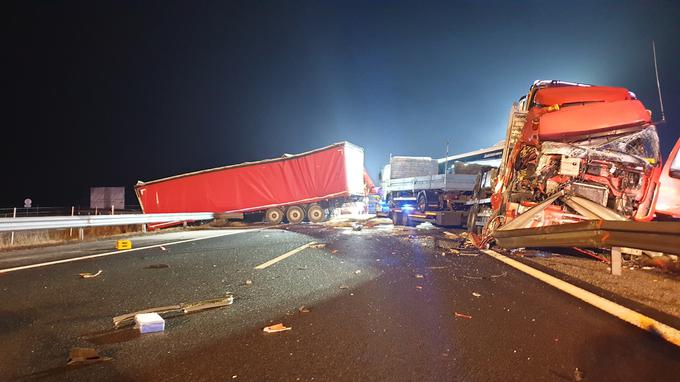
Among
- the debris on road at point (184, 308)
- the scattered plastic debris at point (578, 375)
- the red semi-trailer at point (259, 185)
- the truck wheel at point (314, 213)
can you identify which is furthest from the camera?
the truck wheel at point (314, 213)

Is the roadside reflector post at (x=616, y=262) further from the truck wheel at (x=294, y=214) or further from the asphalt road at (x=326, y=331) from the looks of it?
the truck wheel at (x=294, y=214)

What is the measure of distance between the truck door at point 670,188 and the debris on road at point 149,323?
7.11 metres

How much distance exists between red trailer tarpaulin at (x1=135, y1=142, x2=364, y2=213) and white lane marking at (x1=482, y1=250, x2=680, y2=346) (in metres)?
15.7

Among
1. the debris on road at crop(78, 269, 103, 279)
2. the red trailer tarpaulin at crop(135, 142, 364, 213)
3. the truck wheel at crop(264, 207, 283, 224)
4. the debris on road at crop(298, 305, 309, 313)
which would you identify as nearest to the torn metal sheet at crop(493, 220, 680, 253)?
the debris on road at crop(298, 305, 309, 313)

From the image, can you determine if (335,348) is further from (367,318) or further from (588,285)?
(588,285)

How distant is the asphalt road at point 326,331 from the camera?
2439 mm

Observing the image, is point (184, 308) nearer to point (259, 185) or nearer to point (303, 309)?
point (303, 309)

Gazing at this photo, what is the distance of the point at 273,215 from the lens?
21.7 metres

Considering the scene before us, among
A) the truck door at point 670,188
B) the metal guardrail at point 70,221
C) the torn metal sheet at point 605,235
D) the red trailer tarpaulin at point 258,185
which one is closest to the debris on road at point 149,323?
the torn metal sheet at point 605,235

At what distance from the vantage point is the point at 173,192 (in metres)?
20.8

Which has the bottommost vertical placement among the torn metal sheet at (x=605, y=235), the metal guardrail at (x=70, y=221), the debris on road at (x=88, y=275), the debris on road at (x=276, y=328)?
the debris on road at (x=276, y=328)

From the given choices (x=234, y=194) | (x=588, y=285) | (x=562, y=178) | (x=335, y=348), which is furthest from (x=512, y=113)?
(x=234, y=194)

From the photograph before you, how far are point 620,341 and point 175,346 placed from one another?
3.22 m

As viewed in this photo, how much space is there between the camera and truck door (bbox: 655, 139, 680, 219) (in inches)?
239
